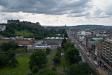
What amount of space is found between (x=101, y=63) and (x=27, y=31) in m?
71.4

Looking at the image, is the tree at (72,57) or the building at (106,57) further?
the building at (106,57)

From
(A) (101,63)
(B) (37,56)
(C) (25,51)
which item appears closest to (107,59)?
(A) (101,63)

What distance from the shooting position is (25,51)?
67250 mm

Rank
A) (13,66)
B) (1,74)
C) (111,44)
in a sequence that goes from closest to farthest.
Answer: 1. (1,74)
2. (13,66)
3. (111,44)

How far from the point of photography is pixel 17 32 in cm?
11188

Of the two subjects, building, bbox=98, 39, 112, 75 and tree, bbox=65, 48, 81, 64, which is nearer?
tree, bbox=65, 48, 81, 64

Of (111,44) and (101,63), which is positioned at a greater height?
(111,44)

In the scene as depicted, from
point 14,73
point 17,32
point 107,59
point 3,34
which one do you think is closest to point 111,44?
point 107,59

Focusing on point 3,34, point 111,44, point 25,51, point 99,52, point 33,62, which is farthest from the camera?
point 3,34

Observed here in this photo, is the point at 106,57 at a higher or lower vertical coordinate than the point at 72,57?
lower

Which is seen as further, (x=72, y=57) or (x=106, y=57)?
(x=106, y=57)

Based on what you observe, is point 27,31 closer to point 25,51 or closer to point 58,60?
point 25,51

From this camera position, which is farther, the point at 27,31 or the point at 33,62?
the point at 27,31

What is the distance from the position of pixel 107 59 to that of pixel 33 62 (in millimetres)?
14973
